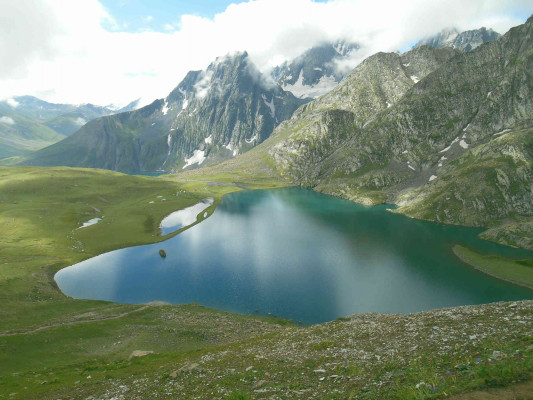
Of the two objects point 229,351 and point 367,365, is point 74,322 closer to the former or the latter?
point 229,351

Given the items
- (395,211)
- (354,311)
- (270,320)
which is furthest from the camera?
(395,211)

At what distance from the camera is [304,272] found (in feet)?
283

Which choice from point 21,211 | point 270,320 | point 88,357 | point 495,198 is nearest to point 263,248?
point 270,320

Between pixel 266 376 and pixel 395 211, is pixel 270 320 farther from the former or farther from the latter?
pixel 395 211

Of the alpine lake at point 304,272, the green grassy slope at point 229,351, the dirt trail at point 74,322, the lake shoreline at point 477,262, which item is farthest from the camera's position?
the lake shoreline at point 477,262

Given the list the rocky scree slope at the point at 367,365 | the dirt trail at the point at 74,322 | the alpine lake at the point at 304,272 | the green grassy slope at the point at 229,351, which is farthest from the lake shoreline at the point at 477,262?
the dirt trail at the point at 74,322

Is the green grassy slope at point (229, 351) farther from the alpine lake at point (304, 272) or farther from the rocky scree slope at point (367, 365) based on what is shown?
the alpine lake at point (304, 272)

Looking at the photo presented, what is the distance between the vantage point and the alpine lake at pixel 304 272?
7081cm

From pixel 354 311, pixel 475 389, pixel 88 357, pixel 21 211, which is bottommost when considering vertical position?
pixel 354 311

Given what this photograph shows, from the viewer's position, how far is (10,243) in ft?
353

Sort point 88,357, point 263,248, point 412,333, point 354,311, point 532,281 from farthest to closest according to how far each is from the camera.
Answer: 1. point 263,248
2. point 532,281
3. point 354,311
4. point 88,357
5. point 412,333

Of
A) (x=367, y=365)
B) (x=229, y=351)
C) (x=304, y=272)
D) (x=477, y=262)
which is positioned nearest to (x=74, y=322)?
(x=229, y=351)

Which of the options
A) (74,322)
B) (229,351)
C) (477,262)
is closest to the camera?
(229,351)

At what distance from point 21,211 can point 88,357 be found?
14269cm
